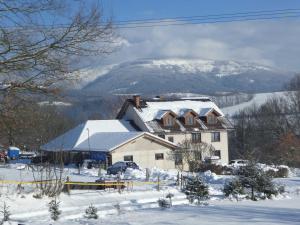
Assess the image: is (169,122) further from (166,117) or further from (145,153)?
(145,153)

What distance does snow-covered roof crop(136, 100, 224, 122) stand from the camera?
6856 centimetres

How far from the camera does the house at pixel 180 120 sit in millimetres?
67688

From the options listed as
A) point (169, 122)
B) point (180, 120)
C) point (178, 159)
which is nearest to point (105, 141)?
point (178, 159)

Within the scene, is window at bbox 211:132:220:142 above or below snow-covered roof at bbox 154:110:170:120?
below

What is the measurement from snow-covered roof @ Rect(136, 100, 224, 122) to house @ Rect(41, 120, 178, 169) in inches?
231

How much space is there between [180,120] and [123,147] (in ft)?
43.0

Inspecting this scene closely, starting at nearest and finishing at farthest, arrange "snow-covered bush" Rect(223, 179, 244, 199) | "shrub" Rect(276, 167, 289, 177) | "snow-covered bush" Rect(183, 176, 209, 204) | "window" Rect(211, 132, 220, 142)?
"snow-covered bush" Rect(183, 176, 209, 204) < "snow-covered bush" Rect(223, 179, 244, 199) < "shrub" Rect(276, 167, 289, 177) < "window" Rect(211, 132, 220, 142)

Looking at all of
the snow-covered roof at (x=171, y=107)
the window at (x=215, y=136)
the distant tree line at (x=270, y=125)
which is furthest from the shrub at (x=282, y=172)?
the distant tree line at (x=270, y=125)

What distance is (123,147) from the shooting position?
192 feet

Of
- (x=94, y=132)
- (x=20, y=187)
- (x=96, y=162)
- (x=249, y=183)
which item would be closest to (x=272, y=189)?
(x=249, y=183)

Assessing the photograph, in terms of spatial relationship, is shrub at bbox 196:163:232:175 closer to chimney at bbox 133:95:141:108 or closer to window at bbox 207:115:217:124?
chimney at bbox 133:95:141:108

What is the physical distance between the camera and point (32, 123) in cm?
1157

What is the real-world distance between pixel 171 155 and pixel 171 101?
13.3 metres

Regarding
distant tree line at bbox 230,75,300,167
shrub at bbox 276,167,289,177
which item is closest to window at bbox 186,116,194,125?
distant tree line at bbox 230,75,300,167
